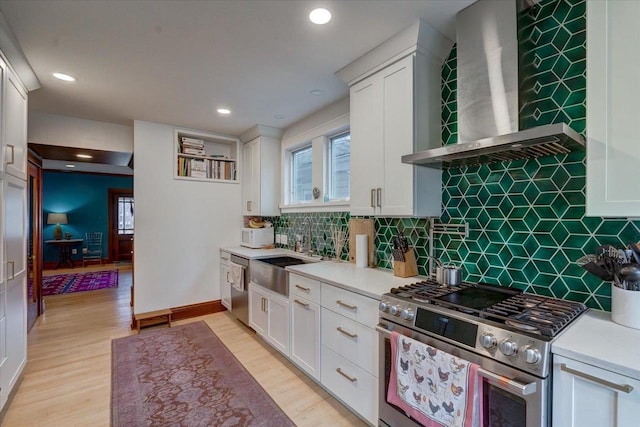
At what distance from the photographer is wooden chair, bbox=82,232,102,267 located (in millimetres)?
7875

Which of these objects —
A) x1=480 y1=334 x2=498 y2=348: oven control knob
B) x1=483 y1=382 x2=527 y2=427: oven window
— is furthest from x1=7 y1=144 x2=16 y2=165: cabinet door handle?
x1=483 y1=382 x2=527 y2=427: oven window

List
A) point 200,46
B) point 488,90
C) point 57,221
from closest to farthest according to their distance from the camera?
1. point 488,90
2. point 200,46
3. point 57,221

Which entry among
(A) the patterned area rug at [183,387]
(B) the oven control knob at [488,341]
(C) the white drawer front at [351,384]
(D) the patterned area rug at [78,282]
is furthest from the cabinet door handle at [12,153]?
(D) the patterned area rug at [78,282]

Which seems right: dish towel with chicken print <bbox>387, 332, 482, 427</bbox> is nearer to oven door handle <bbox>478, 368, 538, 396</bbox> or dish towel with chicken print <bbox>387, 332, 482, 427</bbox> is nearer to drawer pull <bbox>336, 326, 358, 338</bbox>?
oven door handle <bbox>478, 368, 538, 396</bbox>

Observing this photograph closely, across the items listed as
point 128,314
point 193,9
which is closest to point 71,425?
point 128,314

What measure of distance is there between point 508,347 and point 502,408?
0.28m

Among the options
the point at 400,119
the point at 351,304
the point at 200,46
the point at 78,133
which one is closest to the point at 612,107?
the point at 400,119

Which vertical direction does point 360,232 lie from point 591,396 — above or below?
above

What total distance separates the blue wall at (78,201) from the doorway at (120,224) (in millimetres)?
119

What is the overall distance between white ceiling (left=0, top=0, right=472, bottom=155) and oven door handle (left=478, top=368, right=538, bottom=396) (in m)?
1.94

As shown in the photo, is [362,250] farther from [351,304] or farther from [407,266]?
[351,304]

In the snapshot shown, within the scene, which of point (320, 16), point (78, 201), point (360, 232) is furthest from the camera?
point (78, 201)

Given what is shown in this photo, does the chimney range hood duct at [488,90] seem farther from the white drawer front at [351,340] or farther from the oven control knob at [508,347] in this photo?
the white drawer front at [351,340]

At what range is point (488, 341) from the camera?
1.23 metres
